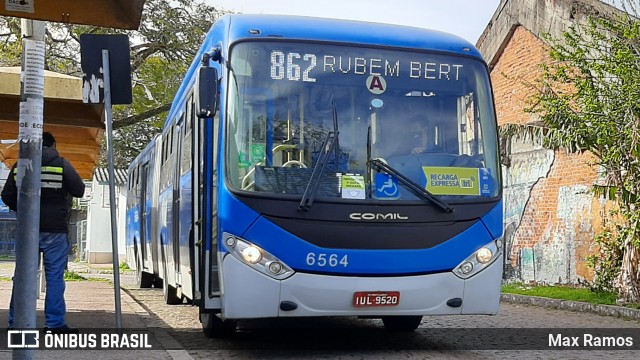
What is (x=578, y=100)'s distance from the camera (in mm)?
12508

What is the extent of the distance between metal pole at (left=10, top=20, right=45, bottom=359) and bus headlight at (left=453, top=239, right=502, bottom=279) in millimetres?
3769

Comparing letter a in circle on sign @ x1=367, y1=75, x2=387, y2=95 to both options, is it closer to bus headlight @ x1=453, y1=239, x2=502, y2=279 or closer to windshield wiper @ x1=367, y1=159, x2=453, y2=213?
windshield wiper @ x1=367, y1=159, x2=453, y2=213

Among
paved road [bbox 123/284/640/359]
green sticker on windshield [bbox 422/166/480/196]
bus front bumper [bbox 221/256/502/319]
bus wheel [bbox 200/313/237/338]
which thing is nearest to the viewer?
bus front bumper [bbox 221/256/502/319]

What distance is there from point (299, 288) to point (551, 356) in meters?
2.44

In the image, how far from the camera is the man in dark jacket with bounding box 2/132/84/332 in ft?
27.1

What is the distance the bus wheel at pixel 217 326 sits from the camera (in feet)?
28.6

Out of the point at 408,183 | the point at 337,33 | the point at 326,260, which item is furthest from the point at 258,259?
the point at 337,33

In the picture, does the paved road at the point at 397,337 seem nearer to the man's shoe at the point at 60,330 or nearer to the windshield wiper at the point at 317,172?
the man's shoe at the point at 60,330

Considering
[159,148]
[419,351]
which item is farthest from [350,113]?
[159,148]

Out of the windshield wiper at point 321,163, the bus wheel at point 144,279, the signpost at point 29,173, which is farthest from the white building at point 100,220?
the signpost at point 29,173

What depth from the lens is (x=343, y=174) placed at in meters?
7.34

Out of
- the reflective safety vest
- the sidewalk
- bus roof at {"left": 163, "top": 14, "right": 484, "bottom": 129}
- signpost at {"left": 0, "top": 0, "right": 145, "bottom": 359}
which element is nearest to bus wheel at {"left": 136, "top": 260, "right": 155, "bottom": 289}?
the sidewalk

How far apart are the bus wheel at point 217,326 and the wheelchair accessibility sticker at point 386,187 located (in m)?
2.29

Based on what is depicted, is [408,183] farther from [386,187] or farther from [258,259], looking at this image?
[258,259]
